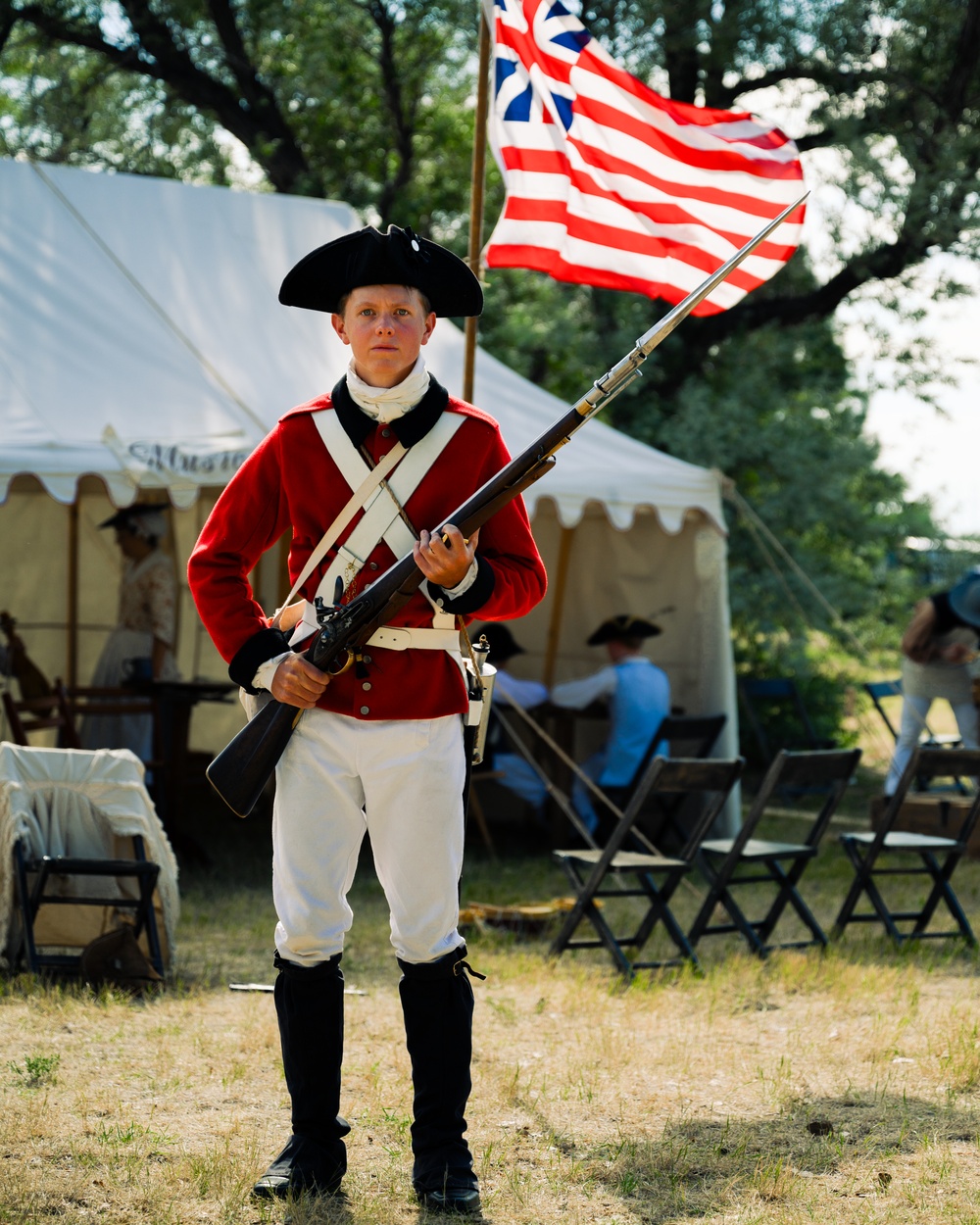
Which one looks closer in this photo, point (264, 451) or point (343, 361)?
point (264, 451)

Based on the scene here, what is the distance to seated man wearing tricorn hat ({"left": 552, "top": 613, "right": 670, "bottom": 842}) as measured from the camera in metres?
7.84

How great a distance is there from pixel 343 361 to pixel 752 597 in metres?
4.04

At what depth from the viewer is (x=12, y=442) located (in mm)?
6422

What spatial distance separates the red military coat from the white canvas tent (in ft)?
11.4

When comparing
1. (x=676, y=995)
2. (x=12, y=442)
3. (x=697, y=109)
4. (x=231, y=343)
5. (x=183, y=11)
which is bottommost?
(x=676, y=995)

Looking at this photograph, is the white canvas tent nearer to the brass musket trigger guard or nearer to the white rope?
the white rope

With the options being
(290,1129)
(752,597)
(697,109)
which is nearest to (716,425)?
(752,597)

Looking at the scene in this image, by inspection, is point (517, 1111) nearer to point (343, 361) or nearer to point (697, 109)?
point (697, 109)

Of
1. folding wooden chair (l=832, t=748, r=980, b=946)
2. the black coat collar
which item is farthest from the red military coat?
folding wooden chair (l=832, t=748, r=980, b=946)

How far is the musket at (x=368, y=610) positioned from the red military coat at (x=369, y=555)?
0.08 metres

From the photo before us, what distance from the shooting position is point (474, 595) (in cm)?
294

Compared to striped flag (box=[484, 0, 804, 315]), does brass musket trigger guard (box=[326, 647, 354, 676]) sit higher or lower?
lower

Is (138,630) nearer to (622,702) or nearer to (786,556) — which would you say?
(622,702)

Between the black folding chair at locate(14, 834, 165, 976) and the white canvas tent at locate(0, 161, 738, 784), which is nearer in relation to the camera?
the black folding chair at locate(14, 834, 165, 976)
